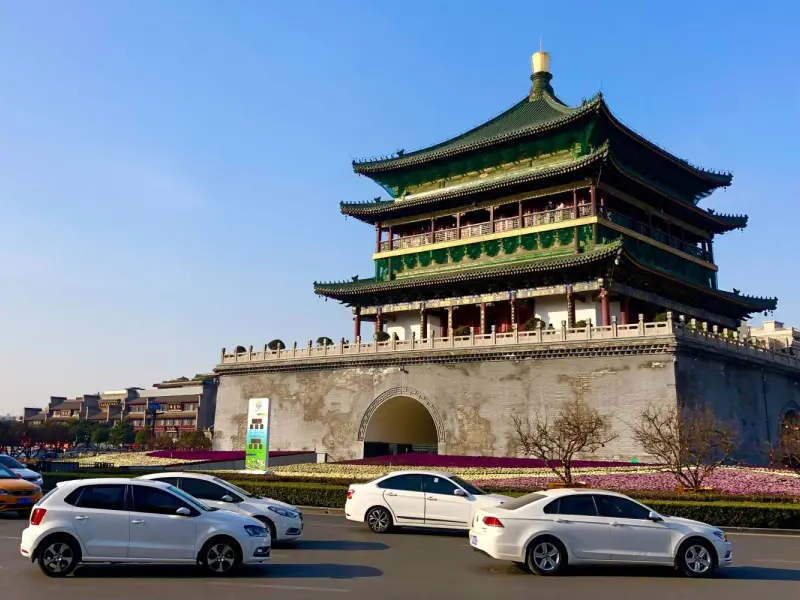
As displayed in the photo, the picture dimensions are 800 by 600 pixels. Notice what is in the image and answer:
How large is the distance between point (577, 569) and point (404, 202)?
34.6 meters

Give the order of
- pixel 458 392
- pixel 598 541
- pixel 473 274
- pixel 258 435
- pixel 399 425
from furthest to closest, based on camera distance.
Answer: pixel 399 425, pixel 473 274, pixel 458 392, pixel 258 435, pixel 598 541

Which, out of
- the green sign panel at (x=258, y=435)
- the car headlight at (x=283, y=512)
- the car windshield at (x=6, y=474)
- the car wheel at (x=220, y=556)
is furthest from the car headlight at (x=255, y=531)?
A: the green sign panel at (x=258, y=435)

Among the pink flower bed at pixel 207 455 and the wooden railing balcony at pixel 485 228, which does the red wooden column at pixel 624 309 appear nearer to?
the wooden railing balcony at pixel 485 228

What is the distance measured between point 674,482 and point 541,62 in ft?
105

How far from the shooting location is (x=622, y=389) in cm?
3164

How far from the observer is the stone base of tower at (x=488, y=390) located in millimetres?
31391

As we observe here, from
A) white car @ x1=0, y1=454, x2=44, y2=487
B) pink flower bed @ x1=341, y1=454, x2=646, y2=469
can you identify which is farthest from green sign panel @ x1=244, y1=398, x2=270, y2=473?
white car @ x1=0, y1=454, x2=44, y2=487

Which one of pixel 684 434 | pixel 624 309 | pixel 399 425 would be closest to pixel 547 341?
pixel 624 309

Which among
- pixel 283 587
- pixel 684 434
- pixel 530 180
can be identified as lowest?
Result: pixel 283 587

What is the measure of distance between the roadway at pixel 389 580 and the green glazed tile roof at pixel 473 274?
22.8m

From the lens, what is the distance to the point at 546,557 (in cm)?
1073

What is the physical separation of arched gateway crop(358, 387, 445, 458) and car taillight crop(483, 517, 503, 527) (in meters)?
24.6

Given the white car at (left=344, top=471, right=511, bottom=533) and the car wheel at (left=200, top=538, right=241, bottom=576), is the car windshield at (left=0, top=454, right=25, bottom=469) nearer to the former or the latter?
the white car at (left=344, top=471, right=511, bottom=533)

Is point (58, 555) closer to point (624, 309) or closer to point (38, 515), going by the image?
point (38, 515)
